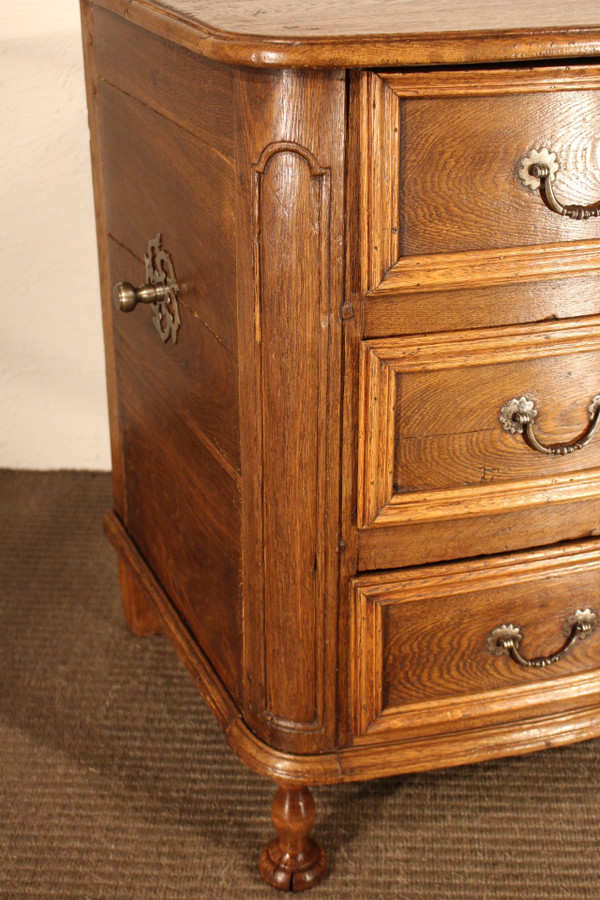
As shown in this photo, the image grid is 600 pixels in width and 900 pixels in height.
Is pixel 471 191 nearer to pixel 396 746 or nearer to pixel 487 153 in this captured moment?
pixel 487 153

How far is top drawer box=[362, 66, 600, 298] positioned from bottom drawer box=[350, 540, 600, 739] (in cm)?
32

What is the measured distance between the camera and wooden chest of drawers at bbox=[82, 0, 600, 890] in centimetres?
88

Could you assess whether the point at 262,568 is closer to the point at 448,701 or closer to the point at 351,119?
the point at 448,701

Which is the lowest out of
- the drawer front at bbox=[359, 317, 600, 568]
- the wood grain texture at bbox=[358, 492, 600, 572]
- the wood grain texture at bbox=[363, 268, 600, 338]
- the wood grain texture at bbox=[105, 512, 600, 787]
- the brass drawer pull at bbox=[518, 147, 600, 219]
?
the wood grain texture at bbox=[105, 512, 600, 787]

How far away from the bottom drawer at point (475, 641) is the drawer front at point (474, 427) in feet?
0.14

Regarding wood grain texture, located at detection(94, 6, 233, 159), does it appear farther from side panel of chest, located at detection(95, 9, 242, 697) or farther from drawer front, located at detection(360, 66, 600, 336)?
drawer front, located at detection(360, 66, 600, 336)

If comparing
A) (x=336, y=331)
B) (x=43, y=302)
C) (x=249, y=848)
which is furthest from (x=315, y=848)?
(x=43, y=302)

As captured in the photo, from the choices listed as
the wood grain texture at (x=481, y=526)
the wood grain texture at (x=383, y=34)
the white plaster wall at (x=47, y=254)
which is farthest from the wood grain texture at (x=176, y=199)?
the white plaster wall at (x=47, y=254)

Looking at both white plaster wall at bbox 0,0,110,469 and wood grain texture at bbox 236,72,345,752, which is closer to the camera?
wood grain texture at bbox 236,72,345,752

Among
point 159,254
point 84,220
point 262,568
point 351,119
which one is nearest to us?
point 351,119

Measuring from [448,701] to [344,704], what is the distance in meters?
0.11

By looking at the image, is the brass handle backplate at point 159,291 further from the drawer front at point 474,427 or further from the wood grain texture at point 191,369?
the drawer front at point 474,427

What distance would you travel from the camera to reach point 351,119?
2.81 ft

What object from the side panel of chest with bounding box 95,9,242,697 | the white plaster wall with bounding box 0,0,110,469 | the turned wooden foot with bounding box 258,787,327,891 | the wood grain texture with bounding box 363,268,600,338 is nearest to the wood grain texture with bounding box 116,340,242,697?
the side panel of chest with bounding box 95,9,242,697
